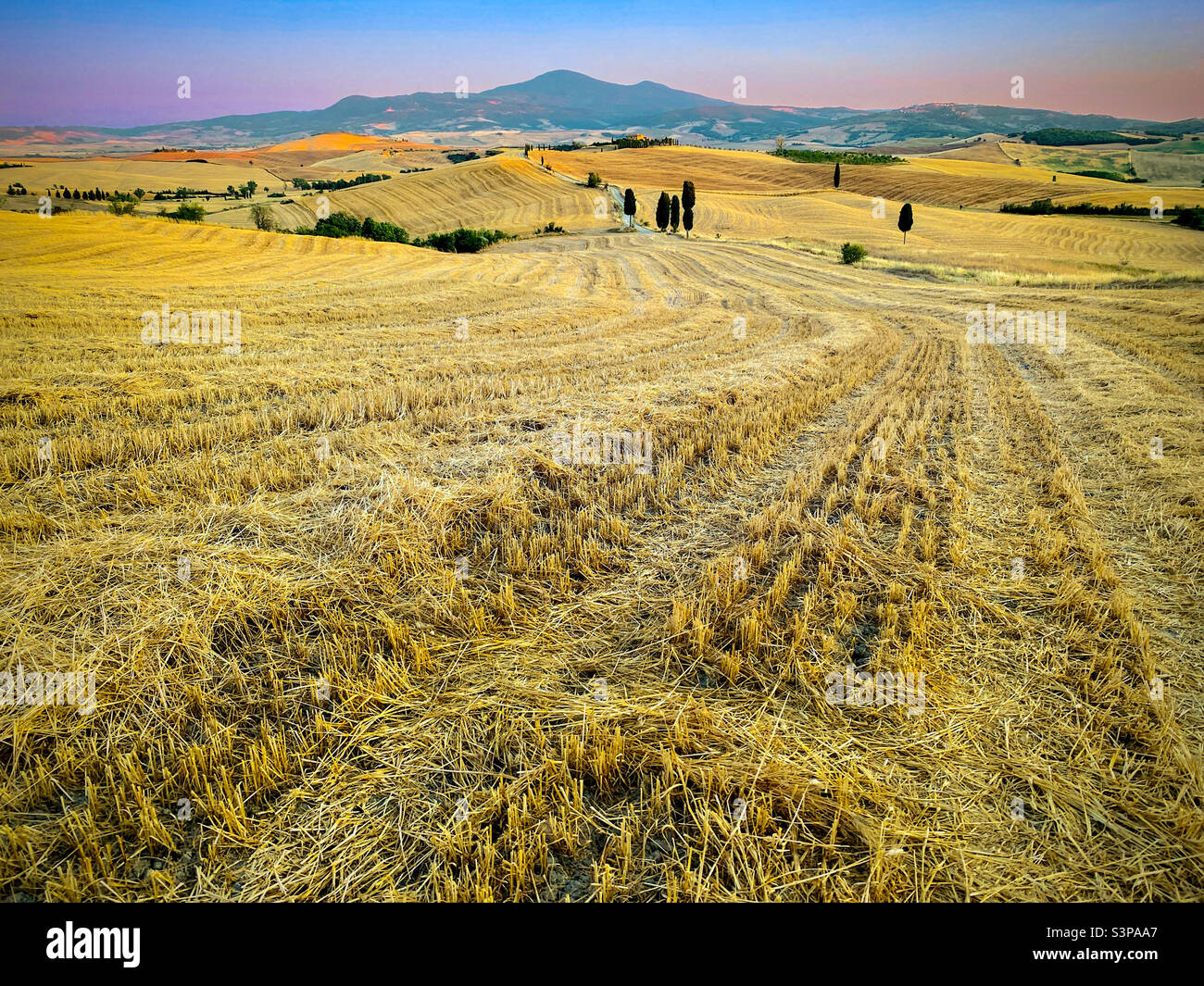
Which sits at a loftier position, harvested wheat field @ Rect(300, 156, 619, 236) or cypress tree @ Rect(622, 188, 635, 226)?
harvested wheat field @ Rect(300, 156, 619, 236)

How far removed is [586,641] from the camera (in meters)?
4.14

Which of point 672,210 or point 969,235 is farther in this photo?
point 672,210

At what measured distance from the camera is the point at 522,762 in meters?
3.09

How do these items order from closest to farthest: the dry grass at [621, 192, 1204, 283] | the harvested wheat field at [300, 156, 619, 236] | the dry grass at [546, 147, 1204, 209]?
the dry grass at [621, 192, 1204, 283] → the harvested wheat field at [300, 156, 619, 236] → the dry grass at [546, 147, 1204, 209]

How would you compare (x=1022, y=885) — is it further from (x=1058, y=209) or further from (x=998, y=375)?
(x=1058, y=209)

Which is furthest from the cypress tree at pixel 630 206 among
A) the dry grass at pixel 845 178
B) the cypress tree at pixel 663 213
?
the dry grass at pixel 845 178

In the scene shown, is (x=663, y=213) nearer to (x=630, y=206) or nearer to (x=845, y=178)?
(x=630, y=206)

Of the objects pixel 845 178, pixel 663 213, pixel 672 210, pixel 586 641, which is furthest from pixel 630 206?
pixel 586 641

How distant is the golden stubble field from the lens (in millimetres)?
2641

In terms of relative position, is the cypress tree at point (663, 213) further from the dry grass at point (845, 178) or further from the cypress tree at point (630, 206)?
the dry grass at point (845, 178)

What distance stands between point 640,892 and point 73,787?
300 cm

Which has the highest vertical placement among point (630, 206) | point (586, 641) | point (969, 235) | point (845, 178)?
point (845, 178)

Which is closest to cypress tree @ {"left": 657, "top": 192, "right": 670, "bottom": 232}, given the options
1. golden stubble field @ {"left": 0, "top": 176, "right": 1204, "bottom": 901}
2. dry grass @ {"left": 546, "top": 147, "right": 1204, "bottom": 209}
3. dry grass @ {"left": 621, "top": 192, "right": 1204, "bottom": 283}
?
dry grass @ {"left": 621, "top": 192, "right": 1204, "bottom": 283}

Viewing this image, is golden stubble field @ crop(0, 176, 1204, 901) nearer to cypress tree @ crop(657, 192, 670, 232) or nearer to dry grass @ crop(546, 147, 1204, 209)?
cypress tree @ crop(657, 192, 670, 232)
